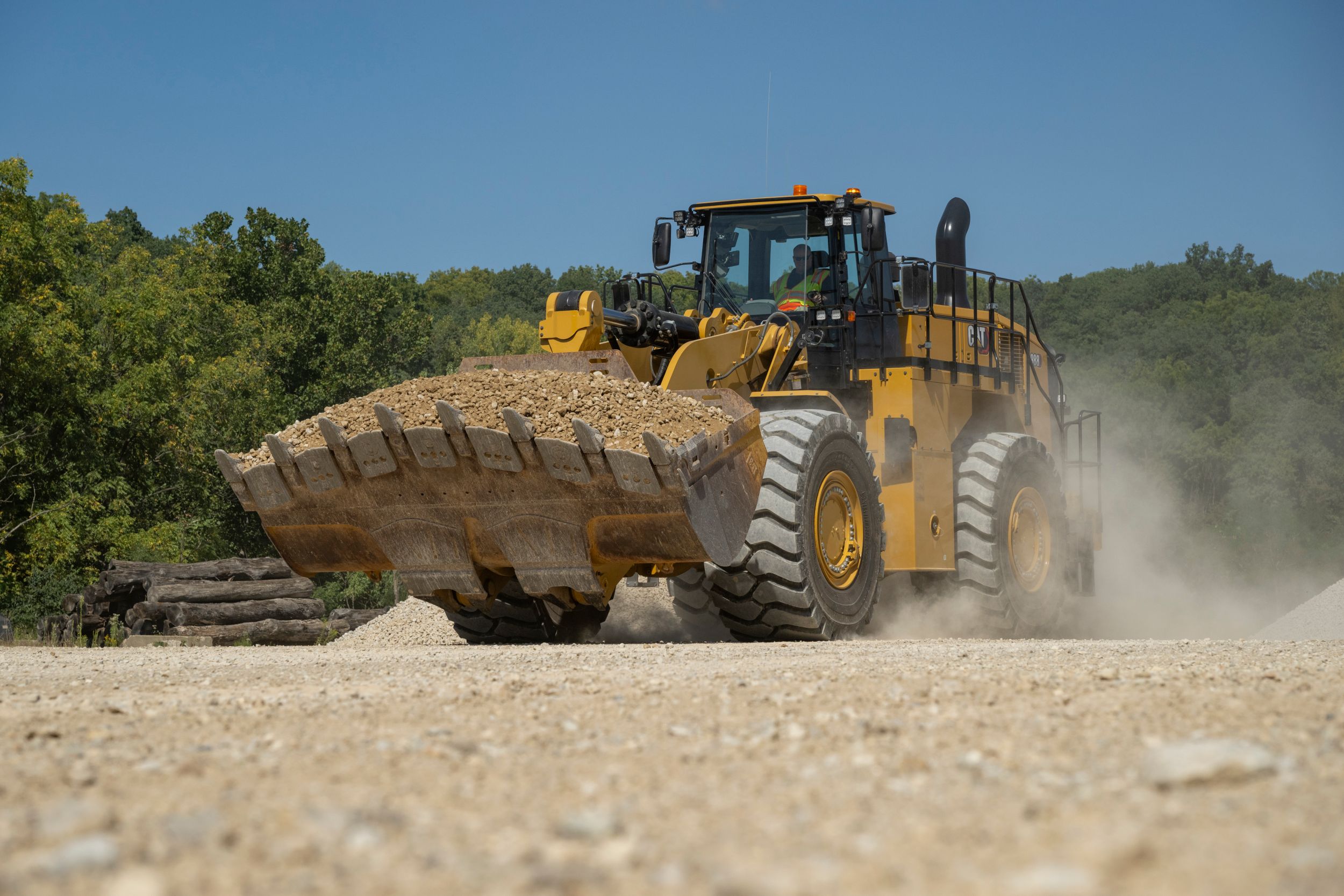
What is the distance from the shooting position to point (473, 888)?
237 centimetres

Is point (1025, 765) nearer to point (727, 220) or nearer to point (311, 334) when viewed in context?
point (727, 220)

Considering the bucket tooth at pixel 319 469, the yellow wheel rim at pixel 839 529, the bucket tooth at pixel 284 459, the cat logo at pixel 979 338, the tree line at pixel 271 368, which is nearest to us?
the bucket tooth at pixel 319 469

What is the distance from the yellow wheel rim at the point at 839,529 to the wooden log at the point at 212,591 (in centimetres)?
791

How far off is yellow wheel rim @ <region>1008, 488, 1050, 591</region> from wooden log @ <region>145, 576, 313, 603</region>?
26.6 feet

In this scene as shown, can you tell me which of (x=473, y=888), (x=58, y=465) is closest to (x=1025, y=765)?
(x=473, y=888)

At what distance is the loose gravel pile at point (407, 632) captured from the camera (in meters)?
12.7

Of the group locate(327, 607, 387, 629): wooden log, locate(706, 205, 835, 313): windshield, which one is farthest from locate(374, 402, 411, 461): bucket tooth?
locate(327, 607, 387, 629): wooden log

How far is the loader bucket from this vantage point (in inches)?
309

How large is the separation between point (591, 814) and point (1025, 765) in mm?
1233

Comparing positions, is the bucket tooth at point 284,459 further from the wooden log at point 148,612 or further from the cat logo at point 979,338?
the wooden log at point 148,612

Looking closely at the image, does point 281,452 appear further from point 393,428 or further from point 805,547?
point 805,547

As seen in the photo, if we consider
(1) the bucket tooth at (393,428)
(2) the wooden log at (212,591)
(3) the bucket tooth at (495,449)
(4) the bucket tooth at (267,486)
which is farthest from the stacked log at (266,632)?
(3) the bucket tooth at (495,449)

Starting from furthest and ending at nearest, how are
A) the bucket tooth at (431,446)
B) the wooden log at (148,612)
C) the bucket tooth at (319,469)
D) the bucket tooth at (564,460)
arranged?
the wooden log at (148,612), the bucket tooth at (319,469), the bucket tooth at (431,446), the bucket tooth at (564,460)

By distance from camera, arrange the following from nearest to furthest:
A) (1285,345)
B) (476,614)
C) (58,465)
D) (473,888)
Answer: (473,888) → (476,614) → (58,465) → (1285,345)
